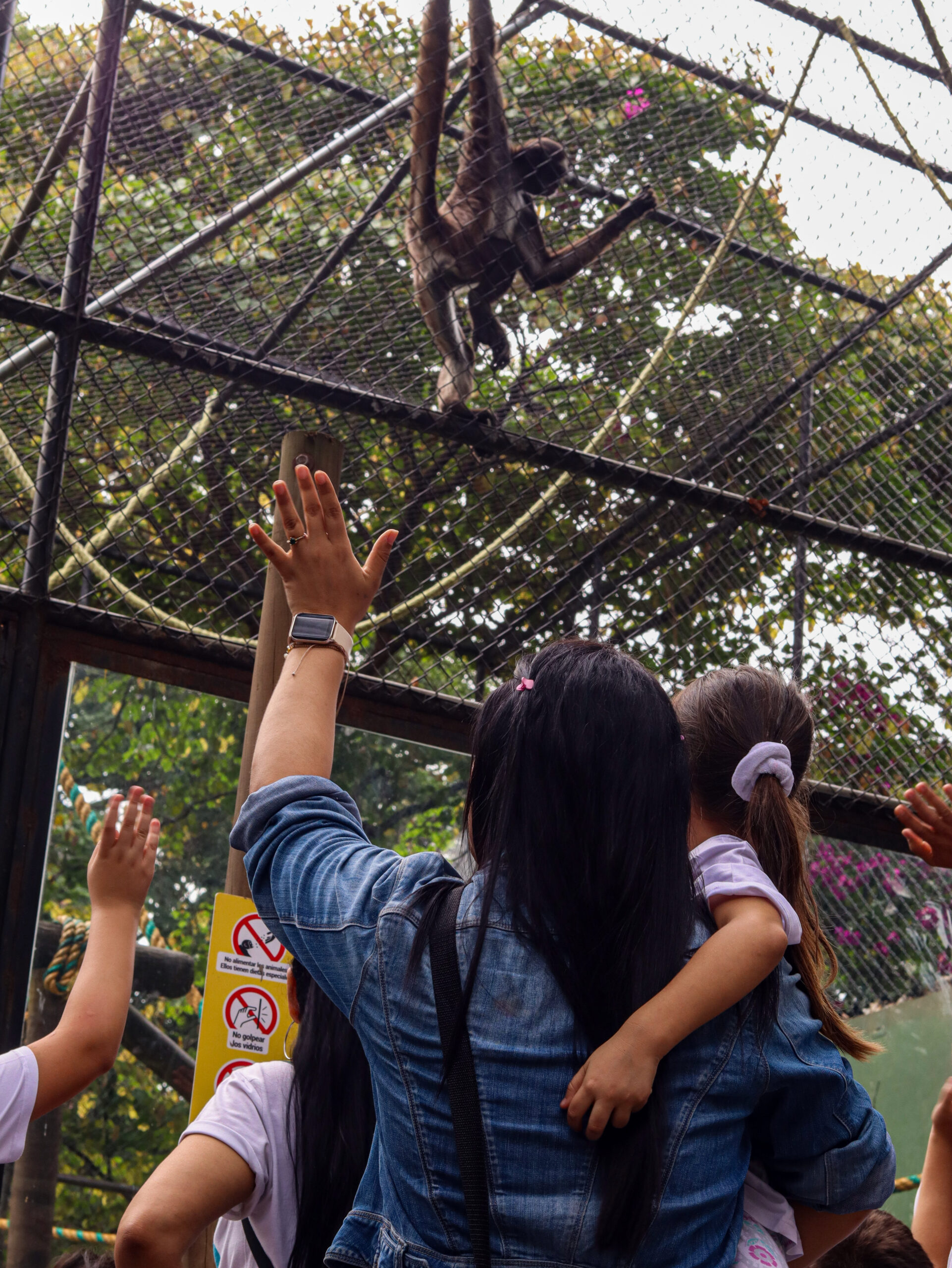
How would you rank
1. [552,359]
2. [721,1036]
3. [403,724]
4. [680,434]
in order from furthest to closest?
[680,434]
[552,359]
[403,724]
[721,1036]

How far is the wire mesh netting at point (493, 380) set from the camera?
251cm

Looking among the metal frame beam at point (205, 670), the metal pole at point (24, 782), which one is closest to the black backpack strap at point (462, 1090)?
the metal frame beam at point (205, 670)

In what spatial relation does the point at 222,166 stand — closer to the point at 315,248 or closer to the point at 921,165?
the point at 315,248

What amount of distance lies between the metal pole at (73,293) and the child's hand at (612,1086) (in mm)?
1574

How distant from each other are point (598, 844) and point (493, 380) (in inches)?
93.7

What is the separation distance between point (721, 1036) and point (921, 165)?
2.53 meters

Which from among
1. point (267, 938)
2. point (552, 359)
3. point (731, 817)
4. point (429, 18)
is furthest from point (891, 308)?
point (267, 938)

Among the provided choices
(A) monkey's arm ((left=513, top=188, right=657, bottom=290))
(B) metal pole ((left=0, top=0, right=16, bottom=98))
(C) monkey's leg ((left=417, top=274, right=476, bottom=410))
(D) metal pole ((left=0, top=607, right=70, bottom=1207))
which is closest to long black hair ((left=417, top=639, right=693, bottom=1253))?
(D) metal pole ((left=0, top=607, right=70, bottom=1207))

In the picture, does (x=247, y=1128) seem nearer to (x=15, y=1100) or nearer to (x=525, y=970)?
(x=15, y=1100)

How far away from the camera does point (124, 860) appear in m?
1.43

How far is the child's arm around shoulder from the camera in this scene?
2.74ft

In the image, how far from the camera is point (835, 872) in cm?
389

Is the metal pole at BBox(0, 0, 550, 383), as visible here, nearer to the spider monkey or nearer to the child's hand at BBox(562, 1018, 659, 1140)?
the spider monkey

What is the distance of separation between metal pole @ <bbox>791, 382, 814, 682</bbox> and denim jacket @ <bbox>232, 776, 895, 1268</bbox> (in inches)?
82.1
